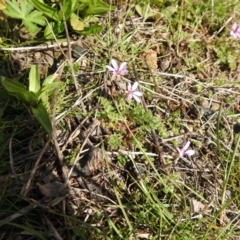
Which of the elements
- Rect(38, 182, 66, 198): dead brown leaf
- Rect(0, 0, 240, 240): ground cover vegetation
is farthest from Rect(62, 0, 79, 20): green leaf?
Rect(38, 182, 66, 198): dead brown leaf

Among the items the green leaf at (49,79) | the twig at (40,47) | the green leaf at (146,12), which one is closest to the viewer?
the green leaf at (49,79)

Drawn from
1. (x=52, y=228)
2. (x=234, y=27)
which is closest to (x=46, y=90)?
(x=52, y=228)

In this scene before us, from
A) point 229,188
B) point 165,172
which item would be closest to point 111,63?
point 165,172

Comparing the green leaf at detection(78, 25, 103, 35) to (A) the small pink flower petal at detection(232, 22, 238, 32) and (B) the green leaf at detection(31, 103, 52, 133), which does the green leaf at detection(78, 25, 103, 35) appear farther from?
(A) the small pink flower petal at detection(232, 22, 238, 32)

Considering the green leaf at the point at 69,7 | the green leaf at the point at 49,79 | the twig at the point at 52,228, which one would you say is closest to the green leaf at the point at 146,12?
the green leaf at the point at 69,7

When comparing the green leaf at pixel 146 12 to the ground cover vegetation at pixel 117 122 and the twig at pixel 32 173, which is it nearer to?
the ground cover vegetation at pixel 117 122

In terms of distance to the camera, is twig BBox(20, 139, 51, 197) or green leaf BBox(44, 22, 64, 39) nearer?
twig BBox(20, 139, 51, 197)

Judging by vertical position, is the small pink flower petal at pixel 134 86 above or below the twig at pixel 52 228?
above
